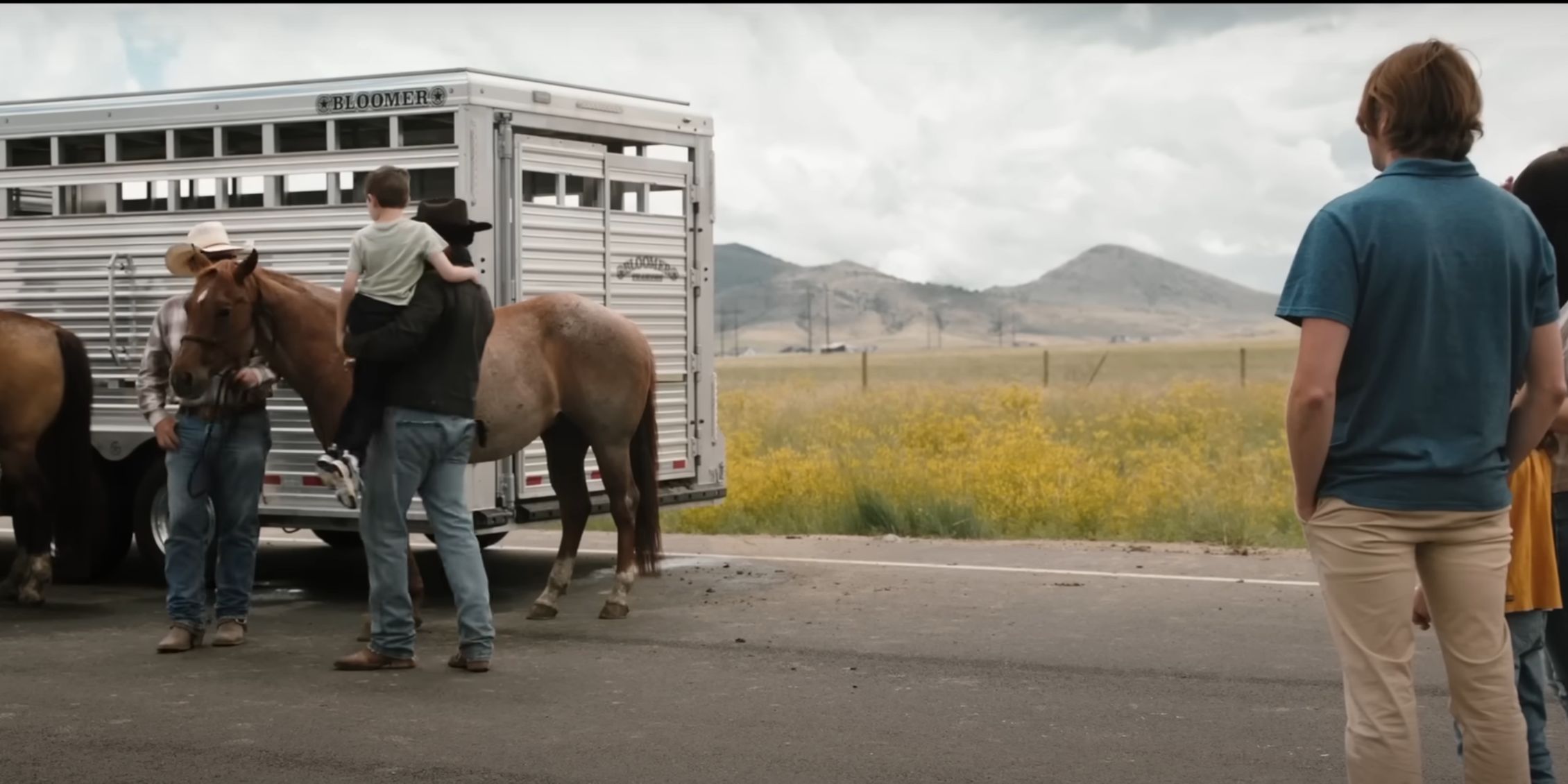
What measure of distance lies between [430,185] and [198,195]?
5.24 ft

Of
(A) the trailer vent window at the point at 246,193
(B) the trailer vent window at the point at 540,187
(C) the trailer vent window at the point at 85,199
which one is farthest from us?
(C) the trailer vent window at the point at 85,199

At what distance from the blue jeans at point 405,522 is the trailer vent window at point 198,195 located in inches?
138

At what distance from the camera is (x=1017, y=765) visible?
20.0 ft

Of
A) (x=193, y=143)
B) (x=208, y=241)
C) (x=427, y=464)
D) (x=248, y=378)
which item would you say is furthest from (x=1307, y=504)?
(x=193, y=143)

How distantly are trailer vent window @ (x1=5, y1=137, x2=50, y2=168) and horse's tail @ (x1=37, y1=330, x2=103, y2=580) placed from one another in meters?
1.70


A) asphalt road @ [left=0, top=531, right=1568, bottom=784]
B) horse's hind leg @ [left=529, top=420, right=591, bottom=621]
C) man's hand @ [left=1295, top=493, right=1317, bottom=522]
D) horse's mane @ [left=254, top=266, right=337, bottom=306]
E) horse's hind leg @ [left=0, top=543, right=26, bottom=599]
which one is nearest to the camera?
man's hand @ [left=1295, top=493, right=1317, bottom=522]

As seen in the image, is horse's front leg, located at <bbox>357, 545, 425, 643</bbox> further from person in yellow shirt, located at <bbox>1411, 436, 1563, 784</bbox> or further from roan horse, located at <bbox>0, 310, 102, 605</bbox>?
person in yellow shirt, located at <bbox>1411, 436, 1563, 784</bbox>

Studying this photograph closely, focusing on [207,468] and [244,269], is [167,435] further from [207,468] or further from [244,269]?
[244,269]

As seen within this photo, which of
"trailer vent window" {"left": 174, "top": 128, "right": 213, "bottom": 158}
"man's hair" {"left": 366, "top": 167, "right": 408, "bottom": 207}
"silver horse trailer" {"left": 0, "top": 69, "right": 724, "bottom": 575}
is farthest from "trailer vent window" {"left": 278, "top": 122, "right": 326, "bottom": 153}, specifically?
"man's hair" {"left": 366, "top": 167, "right": 408, "bottom": 207}

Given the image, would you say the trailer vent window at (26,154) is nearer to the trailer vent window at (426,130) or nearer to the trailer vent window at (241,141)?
the trailer vent window at (241,141)

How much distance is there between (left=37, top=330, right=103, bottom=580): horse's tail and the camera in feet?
33.4

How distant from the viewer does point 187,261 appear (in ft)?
30.1

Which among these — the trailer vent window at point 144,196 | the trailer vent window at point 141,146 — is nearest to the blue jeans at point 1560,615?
the trailer vent window at point 144,196

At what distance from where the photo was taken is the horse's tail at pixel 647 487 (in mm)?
10445
